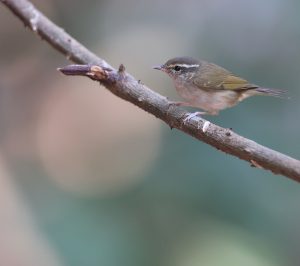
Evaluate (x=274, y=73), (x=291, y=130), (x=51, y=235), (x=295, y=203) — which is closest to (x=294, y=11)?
(x=274, y=73)

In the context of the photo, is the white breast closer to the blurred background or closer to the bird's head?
the bird's head

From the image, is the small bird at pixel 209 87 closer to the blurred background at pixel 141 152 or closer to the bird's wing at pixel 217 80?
the bird's wing at pixel 217 80

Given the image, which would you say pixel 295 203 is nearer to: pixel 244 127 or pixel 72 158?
pixel 244 127

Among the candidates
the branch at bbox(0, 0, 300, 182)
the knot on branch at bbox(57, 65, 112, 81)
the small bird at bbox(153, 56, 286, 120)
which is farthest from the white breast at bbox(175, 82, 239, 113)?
the knot on branch at bbox(57, 65, 112, 81)

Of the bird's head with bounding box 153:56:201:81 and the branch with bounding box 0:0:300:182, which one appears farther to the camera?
the bird's head with bounding box 153:56:201:81

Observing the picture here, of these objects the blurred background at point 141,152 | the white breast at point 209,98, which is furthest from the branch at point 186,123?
the blurred background at point 141,152

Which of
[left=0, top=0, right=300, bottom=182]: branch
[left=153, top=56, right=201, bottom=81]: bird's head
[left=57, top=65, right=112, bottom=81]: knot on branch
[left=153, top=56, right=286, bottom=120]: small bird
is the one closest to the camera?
[left=0, top=0, right=300, bottom=182]: branch

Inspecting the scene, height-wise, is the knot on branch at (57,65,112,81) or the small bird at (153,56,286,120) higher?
the small bird at (153,56,286,120)

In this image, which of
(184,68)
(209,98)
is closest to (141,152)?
(184,68)
